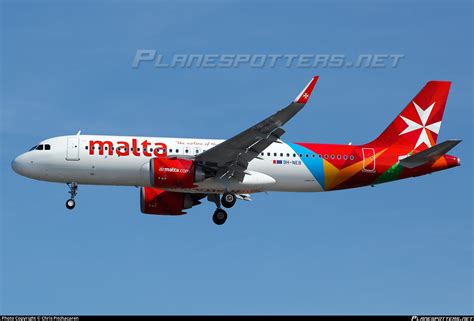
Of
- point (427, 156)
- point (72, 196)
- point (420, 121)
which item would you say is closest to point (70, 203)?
point (72, 196)

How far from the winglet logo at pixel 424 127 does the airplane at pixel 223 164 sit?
19 cm

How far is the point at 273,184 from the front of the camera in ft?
206

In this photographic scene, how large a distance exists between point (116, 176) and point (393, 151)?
16.4 metres

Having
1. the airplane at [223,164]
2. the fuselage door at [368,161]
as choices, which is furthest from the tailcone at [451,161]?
the fuselage door at [368,161]

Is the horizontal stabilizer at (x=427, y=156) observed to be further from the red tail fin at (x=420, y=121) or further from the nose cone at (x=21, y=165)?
the nose cone at (x=21, y=165)

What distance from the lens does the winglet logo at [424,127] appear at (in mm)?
66875

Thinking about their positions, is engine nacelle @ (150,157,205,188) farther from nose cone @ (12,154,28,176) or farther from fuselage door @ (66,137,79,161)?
nose cone @ (12,154,28,176)

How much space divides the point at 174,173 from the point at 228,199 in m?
3.98

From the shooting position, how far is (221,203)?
6306 centimetres

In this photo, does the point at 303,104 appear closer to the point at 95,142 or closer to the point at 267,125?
the point at 267,125

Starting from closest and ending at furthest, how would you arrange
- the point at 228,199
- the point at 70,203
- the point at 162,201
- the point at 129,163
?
1. the point at 129,163
2. the point at 70,203
3. the point at 228,199
4. the point at 162,201

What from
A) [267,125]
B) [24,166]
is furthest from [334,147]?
[24,166]

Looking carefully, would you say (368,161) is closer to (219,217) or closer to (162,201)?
(219,217)

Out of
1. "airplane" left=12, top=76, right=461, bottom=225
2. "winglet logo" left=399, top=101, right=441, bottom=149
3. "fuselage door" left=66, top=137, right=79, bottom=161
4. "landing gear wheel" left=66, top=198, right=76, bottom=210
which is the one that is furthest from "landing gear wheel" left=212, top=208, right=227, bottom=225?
"winglet logo" left=399, top=101, right=441, bottom=149
